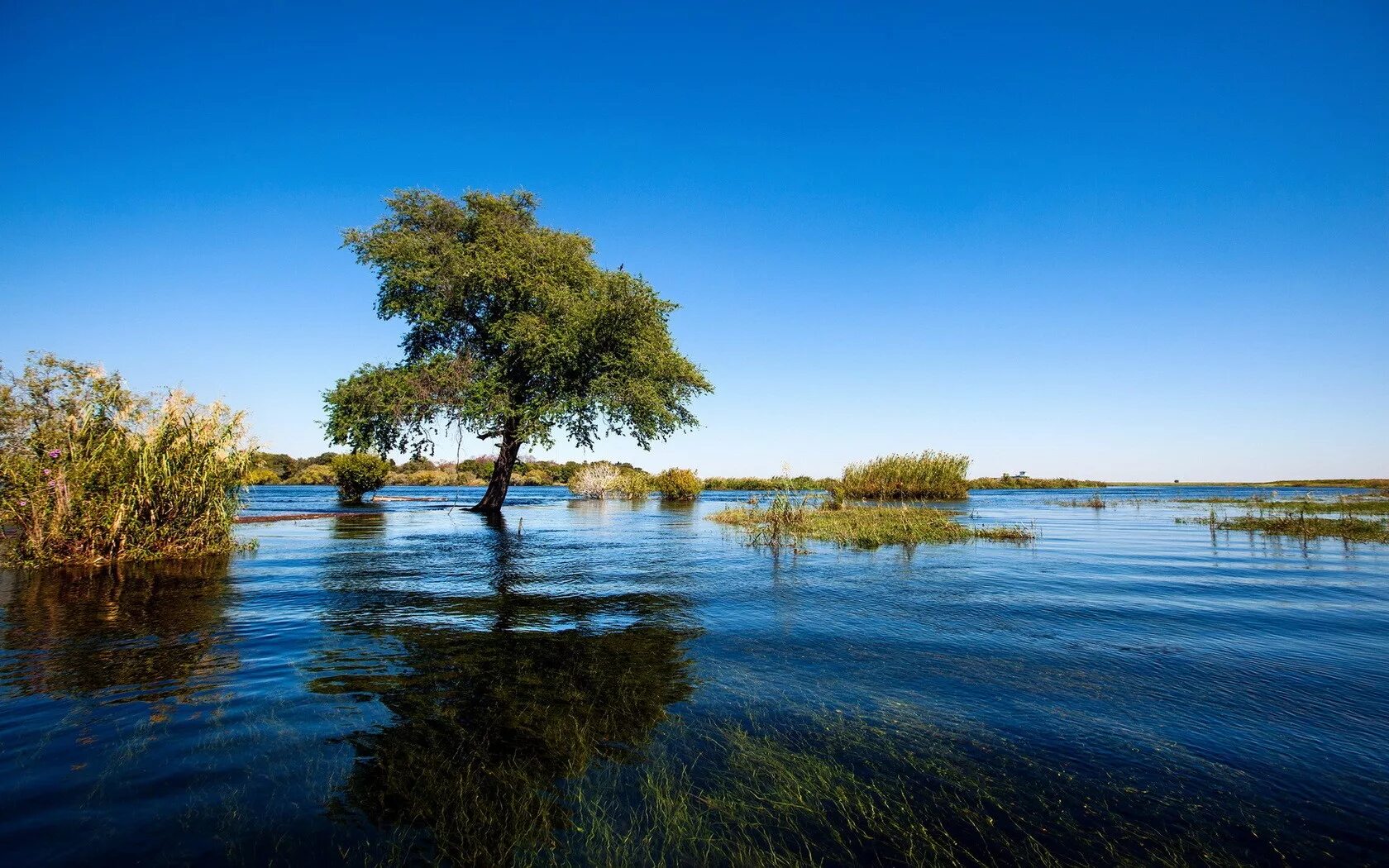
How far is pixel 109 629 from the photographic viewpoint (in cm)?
759

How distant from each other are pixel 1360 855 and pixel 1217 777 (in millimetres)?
894

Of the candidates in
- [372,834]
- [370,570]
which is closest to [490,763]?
[372,834]

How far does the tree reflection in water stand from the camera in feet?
12.1

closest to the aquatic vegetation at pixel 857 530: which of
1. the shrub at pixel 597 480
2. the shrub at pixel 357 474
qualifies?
the shrub at pixel 597 480

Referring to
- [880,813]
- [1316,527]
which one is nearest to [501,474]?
[880,813]

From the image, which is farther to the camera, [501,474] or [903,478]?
[903,478]

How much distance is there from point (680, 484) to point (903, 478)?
1839cm

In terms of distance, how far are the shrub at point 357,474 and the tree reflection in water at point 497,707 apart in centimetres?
3946

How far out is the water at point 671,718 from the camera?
11.7ft

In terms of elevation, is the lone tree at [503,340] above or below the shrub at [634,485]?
above

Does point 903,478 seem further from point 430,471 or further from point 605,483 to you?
point 430,471

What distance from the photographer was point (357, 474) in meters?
44.5

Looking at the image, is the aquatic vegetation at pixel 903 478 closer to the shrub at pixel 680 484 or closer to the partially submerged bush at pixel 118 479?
the shrub at pixel 680 484

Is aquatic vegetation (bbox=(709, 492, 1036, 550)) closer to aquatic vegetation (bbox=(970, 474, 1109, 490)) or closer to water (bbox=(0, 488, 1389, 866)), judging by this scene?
water (bbox=(0, 488, 1389, 866))
